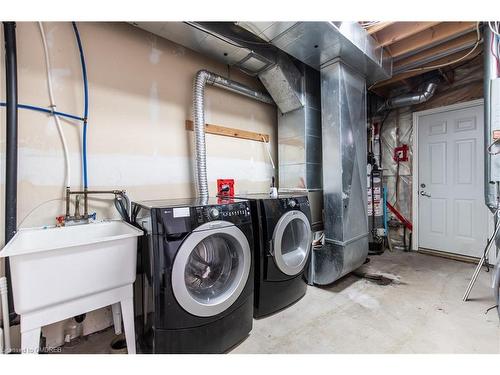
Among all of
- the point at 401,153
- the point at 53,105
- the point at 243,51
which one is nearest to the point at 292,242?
the point at 243,51

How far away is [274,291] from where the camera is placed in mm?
1816

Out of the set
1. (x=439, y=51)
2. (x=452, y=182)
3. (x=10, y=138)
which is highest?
(x=439, y=51)

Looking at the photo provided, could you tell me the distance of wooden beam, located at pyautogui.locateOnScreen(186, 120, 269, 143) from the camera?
7.39ft

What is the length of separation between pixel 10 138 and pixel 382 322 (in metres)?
2.76

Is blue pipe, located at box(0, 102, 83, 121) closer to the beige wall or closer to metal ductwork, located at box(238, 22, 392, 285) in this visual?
the beige wall

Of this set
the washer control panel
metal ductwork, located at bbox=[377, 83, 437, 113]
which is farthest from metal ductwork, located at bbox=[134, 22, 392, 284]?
metal ductwork, located at bbox=[377, 83, 437, 113]

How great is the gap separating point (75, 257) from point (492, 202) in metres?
3.19

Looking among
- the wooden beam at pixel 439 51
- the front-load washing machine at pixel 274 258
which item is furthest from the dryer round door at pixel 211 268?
the wooden beam at pixel 439 51

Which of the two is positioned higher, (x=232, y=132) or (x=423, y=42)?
(x=423, y=42)

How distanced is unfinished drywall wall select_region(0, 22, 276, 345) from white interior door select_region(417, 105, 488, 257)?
2890mm

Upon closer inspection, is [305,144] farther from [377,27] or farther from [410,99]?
[410,99]

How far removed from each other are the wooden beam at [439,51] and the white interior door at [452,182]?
3.22 ft

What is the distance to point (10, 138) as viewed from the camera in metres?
1.31
